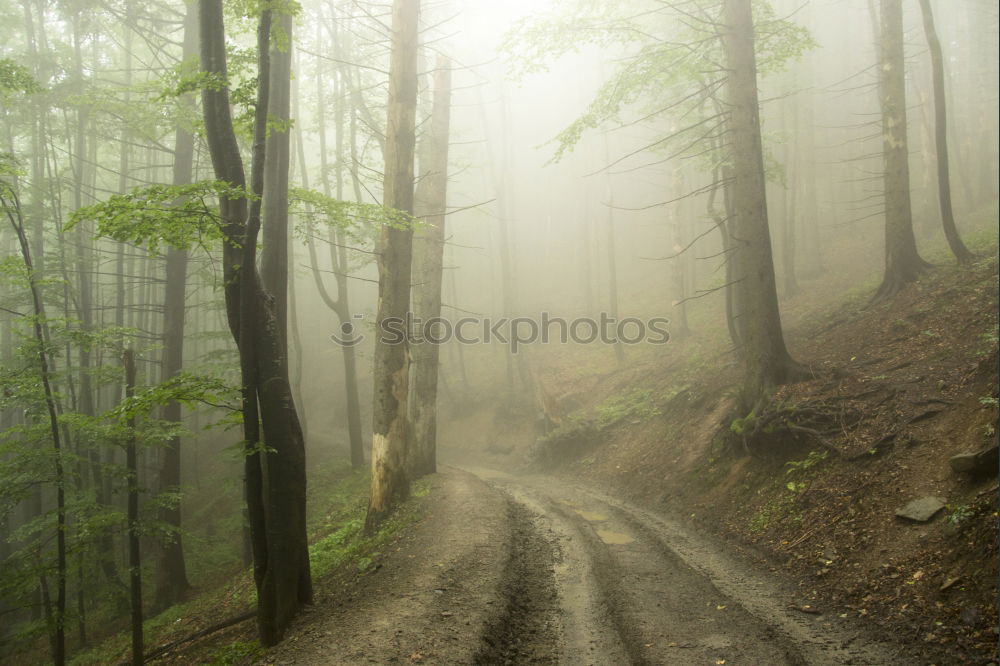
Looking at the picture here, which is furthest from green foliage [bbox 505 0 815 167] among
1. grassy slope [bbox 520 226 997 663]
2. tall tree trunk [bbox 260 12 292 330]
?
tall tree trunk [bbox 260 12 292 330]

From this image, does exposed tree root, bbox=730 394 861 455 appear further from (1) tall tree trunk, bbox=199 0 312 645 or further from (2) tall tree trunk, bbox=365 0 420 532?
(1) tall tree trunk, bbox=199 0 312 645

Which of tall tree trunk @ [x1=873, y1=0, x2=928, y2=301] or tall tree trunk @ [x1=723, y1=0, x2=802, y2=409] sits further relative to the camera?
tall tree trunk @ [x1=873, y1=0, x2=928, y2=301]

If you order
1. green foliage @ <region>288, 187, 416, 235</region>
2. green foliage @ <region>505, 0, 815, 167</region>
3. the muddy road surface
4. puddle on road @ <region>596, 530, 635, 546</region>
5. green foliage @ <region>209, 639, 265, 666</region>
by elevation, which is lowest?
green foliage @ <region>209, 639, 265, 666</region>

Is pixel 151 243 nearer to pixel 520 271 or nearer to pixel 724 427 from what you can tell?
pixel 724 427

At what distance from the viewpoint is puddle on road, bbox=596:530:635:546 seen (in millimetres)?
8031

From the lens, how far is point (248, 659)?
5.88 m

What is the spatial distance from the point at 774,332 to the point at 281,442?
7.96 meters

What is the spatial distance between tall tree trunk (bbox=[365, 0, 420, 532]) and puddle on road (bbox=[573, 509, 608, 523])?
3196mm

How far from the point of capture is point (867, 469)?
6.70m

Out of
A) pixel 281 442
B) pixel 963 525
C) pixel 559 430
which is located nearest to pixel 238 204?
pixel 281 442

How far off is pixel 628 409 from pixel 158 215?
13.0 m

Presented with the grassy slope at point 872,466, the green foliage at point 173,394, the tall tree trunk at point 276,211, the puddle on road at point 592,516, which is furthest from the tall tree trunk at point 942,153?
the green foliage at point 173,394
